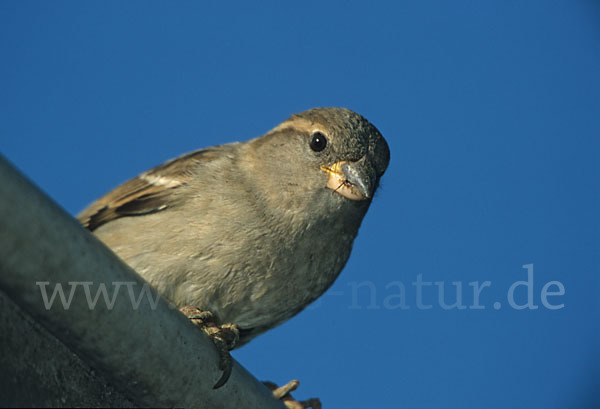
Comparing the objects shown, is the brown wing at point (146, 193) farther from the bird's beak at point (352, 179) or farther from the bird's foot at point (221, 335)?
the bird's foot at point (221, 335)

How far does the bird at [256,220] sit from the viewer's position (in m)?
3.46

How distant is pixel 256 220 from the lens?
143 inches

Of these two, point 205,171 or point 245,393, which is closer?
point 245,393

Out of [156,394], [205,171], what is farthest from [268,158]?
[156,394]

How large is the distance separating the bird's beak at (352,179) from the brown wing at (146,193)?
0.77 meters

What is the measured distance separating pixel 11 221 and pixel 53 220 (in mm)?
110

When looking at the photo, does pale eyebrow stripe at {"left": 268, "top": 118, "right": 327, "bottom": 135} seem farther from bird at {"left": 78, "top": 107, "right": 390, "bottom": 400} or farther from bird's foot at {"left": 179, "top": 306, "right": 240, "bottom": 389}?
bird's foot at {"left": 179, "top": 306, "right": 240, "bottom": 389}

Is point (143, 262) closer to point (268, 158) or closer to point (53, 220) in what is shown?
point (268, 158)

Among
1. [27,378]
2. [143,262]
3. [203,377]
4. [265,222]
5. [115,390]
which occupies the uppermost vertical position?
[265,222]

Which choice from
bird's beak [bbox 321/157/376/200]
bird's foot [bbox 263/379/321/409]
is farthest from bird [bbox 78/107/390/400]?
bird's foot [bbox 263/379/321/409]

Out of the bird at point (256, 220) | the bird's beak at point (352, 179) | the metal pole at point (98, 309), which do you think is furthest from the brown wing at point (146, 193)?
the metal pole at point (98, 309)

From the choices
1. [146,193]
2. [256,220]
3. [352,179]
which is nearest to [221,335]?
[256,220]

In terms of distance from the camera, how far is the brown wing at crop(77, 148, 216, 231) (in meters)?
4.05

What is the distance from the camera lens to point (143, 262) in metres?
3.51
